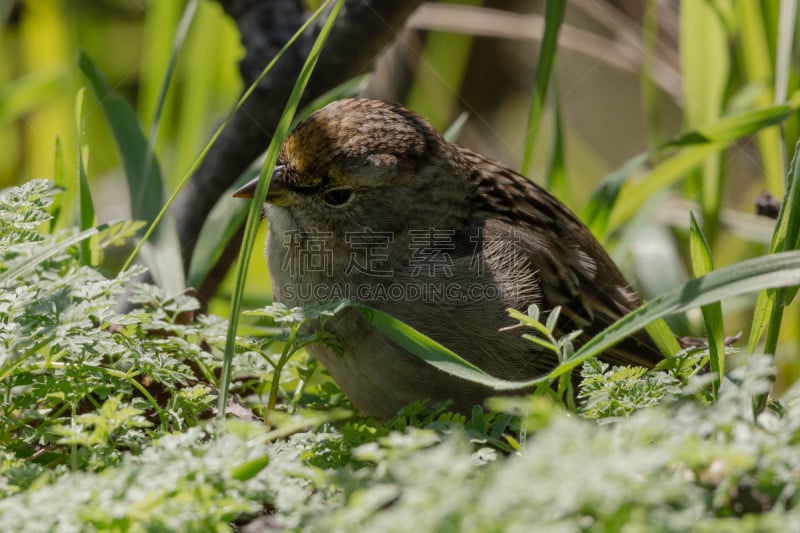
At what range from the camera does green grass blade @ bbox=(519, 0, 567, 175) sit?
189 cm

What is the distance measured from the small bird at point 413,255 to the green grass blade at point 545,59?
0.15 metres

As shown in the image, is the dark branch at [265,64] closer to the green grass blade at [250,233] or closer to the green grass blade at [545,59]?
the green grass blade at [545,59]

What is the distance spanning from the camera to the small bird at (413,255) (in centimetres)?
173

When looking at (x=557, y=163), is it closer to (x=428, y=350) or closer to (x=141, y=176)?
(x=141, y=176)

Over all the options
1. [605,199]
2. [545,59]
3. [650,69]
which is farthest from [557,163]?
[650,69]

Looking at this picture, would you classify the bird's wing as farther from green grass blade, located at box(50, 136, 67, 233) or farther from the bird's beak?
green grass blade, located at box(50, 136, 67, 233)

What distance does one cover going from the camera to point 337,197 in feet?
6.33

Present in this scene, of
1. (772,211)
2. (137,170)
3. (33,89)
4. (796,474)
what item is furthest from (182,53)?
(796,474)

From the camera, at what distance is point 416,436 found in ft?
3.15

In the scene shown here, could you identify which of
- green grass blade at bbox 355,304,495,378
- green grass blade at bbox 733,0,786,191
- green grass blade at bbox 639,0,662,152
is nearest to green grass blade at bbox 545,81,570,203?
green grass blade at bbox 639,0,662,152

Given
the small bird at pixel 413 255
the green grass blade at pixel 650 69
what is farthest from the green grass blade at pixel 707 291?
the green grass blade at pixel 650 69

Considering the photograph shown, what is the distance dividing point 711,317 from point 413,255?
628 mm

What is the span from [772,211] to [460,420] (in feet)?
3.81

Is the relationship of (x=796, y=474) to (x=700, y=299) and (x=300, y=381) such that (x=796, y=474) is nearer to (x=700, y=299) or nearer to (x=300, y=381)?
(x=700, y=299)
